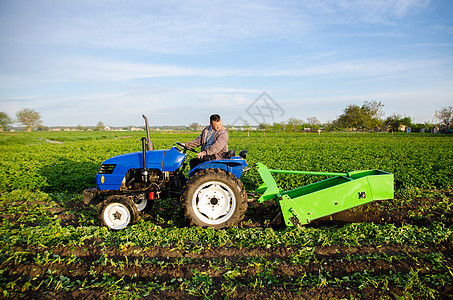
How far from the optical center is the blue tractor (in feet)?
14.5

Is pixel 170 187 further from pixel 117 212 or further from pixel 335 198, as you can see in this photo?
pixel 335 198

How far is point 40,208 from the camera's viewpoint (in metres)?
6.16

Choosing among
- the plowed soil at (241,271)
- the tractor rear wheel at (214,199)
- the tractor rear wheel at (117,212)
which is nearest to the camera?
the plowed soil at (241,271)

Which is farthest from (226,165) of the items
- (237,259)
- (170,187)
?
(237,259)

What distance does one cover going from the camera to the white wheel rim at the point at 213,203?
14.7 feet

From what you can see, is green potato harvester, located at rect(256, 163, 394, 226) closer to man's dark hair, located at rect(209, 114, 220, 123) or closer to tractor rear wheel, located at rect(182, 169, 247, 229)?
tractor rear wheel, located at rect(182, 169, 247, 229)

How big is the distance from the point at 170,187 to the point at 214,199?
37.3 inches

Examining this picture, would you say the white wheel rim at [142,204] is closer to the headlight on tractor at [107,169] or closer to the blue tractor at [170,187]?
the blue tractor at [170,187]

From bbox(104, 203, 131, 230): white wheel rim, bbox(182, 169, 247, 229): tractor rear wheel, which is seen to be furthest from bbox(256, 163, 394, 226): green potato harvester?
bbox(104, 203, 131, 230): white wheel rim

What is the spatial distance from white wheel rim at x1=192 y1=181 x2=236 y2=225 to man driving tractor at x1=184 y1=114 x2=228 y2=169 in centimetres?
63

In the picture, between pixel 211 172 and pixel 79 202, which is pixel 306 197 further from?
pixel 79 202

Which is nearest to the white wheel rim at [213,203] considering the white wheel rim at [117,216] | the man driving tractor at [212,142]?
the man driving tractor at [212,142]

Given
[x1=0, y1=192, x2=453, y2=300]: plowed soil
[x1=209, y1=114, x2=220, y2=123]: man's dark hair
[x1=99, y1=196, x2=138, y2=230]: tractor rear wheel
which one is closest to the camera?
[x1=0, y1=192, x2=453, y2=300]: plowed soil

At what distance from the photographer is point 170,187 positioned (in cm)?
497
